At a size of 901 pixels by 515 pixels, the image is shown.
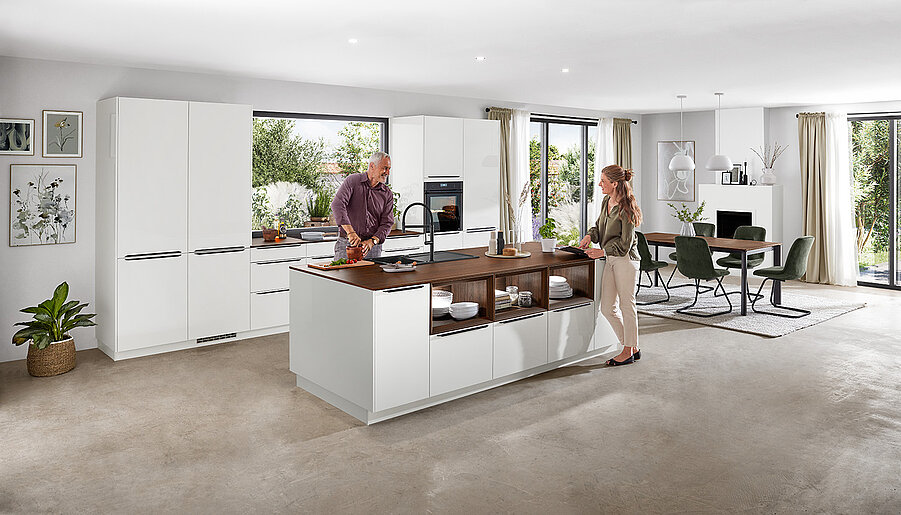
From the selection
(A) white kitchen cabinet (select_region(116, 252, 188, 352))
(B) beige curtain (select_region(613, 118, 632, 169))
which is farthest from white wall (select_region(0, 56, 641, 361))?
(B) beige curtain (select_region(613, 118, 632, 169))

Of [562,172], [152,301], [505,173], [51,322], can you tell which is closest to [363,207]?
[152,301]

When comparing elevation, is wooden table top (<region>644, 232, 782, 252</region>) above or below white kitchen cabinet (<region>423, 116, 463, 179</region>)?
below

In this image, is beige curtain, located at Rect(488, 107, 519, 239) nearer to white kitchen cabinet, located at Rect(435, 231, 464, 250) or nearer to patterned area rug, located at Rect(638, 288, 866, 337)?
white kitchen cabinet, located at Rect(435, 231, 464, 250)

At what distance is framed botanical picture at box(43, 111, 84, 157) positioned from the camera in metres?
5.64

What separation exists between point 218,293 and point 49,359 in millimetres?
1413

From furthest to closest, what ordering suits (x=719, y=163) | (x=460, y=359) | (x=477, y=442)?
(x=719, y=163)
(x=460, y=359)
(x=477, y=442)

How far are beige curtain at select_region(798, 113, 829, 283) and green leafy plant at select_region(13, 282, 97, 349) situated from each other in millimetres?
8967

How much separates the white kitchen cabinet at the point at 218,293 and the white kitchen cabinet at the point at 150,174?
28 cm

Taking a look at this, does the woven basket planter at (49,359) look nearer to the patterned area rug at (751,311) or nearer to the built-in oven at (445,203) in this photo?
the built-in oven at (445,203)

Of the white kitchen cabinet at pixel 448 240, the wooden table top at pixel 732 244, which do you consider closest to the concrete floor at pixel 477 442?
the wooden table top at pixel 732 244

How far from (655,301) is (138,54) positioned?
5998mm

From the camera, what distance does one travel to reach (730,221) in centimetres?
1027

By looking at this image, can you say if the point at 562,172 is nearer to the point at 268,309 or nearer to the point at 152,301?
the point at 268,309

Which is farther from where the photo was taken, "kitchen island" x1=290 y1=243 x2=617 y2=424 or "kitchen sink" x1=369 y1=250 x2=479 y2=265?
"kitchen sink" x1=369 y1=250 x2=479 y2=265
